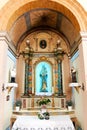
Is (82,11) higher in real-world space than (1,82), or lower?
higher

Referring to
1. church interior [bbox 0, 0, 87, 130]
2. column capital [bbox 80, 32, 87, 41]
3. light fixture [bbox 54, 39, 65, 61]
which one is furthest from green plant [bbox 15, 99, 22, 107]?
column capital [bbox 80, 32, 87, 41]

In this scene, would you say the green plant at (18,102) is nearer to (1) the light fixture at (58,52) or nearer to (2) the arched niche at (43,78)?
(2) the arched niche at (43,78)

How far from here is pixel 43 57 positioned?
648 centimetres

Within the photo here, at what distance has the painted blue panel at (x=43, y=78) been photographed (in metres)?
6.14

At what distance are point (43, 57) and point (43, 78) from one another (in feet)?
2.95

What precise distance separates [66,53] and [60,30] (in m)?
1.02

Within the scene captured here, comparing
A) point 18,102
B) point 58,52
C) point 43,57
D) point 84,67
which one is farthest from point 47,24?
point 18,102

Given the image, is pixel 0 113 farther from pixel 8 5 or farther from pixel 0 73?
pixel 8 5

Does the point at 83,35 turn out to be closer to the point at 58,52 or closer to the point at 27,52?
the point at 58,52

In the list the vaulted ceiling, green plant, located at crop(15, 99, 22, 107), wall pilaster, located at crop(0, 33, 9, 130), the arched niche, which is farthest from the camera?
the arched niche

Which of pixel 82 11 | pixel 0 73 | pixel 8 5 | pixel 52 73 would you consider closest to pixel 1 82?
pixel 0 73

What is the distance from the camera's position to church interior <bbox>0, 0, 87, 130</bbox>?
456cm

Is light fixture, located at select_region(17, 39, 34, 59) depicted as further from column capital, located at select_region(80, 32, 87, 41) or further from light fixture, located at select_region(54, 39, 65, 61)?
column capital, located at select_region(80, 32, 87, 41)

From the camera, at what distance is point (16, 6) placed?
4.64 metres
